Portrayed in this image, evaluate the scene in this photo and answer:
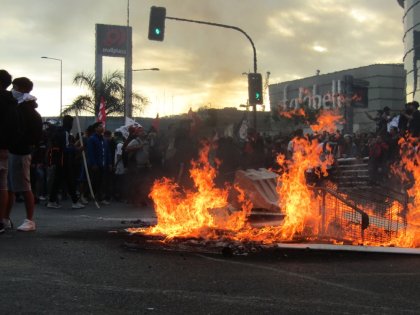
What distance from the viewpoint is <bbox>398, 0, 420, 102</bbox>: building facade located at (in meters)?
29.2

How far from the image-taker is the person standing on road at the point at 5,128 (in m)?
6.76

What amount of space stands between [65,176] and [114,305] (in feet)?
24.2

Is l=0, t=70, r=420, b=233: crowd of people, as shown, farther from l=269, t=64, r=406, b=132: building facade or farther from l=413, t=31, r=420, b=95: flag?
l=269, t=64, r=406, b=132: building facade

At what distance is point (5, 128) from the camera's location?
6746 millimetres

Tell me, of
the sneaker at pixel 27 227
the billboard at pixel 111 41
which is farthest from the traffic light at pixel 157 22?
the billboard at pixel 111 41

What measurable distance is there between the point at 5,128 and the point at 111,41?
2373 inches

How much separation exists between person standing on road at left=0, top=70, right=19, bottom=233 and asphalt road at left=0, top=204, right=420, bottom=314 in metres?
0.59

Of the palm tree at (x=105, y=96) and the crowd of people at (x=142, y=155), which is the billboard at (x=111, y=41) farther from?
the crowd of people at (x=142, y=155)

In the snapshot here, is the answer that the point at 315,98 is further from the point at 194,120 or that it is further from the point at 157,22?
the point at 194,120

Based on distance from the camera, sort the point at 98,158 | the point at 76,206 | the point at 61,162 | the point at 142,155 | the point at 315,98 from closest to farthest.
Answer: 1. the point at 61,162
2. the point at 76,206
3. the point at 98,158
4. the point at 142,155
5. the point at 315,98

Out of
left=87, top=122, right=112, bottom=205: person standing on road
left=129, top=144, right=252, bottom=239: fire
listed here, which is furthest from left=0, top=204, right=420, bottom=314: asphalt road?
A: left=87, top=122, right=112, bottom=205: person standing on road

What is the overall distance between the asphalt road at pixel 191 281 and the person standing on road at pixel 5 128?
1.94 ft

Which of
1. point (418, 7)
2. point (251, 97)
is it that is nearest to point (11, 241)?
point (251, 97)

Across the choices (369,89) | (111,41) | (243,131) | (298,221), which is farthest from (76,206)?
(111,41)
